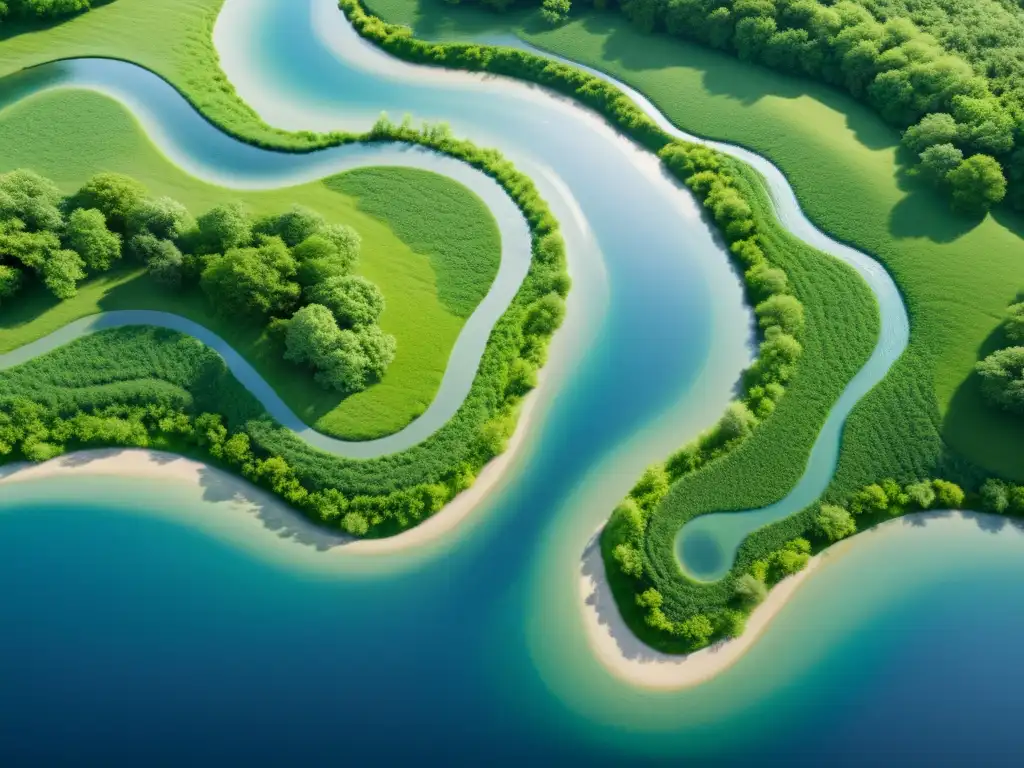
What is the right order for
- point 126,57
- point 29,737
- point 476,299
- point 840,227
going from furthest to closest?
point 126,57 < point 840,227 < point 476,299 < point 29,737

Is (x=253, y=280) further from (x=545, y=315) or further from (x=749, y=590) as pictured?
(x=749, y=590)

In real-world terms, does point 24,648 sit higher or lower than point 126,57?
lower

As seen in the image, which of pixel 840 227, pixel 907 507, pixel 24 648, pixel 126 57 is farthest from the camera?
pixel 126 57

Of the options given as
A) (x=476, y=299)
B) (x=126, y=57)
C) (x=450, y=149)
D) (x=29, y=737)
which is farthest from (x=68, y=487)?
(x=126, y=57)

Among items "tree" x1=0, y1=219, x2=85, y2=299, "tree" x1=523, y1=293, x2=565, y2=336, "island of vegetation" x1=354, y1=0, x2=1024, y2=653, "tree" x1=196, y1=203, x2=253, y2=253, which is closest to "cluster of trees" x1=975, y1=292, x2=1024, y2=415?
"island of vegetation" x1=354, y1=0, x2=1024, y2=653

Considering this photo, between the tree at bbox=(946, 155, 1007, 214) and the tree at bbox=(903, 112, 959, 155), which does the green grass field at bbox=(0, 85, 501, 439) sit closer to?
the tree at bbox=(903, 112, 959, 155)

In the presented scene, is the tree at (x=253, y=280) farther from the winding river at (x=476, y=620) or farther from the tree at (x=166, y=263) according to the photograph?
the winding river at (x=476, y=620)

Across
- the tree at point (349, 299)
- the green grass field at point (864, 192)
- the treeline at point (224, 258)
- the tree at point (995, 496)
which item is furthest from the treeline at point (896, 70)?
the tree at point (349, 299)

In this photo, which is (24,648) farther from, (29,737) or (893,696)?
(893,696)
